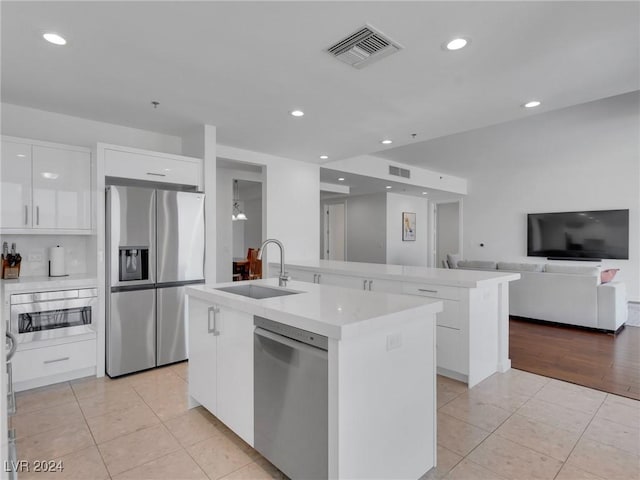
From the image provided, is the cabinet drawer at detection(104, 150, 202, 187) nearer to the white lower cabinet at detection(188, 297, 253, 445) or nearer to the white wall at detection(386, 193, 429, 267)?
the white lower cabinet at detection(188, 297, 253, 445)

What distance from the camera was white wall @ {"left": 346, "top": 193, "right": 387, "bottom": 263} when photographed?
8.70m

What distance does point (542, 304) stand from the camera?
5000mm

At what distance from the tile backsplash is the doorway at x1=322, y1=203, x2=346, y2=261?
7.03 metres

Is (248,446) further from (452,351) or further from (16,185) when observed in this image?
(16,185)

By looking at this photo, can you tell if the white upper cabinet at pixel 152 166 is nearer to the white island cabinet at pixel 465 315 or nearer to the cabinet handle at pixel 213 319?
the cabinet handle at pixel 213 319

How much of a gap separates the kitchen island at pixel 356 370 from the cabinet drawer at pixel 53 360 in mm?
1554

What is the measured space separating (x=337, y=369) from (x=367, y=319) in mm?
235

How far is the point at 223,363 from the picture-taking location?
6.89ft

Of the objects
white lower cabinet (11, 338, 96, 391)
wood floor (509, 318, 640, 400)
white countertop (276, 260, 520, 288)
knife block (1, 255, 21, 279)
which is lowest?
wood floor (509, 318, 640, 400)

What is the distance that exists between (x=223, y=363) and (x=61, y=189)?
2.36m

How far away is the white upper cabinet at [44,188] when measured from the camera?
2.89 meters

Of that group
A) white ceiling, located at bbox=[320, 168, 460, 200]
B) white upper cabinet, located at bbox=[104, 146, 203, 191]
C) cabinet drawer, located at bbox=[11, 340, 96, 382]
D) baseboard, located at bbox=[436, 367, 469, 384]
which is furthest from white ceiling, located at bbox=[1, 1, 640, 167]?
white ceiling, located at bbox=[320, 168, 460, 200]

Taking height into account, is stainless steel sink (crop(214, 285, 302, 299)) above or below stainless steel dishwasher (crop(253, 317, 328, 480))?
above

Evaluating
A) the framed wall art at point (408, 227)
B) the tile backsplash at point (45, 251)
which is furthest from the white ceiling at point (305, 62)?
the framed wall art at point (408, 227)
